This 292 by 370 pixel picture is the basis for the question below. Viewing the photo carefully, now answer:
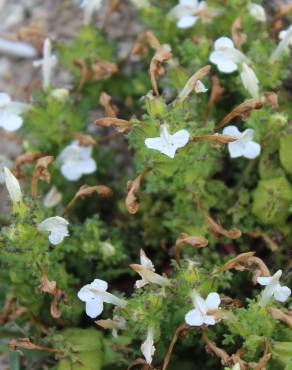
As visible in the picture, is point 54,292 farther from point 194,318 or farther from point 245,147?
point 245,147

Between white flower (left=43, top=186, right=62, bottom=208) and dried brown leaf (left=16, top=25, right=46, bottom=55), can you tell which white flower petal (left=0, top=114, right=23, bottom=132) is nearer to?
white flower (left=43, top=186, right=62, bottom=208)

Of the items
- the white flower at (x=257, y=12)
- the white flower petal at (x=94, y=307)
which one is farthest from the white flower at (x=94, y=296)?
the white flower at (x=257, y=12)

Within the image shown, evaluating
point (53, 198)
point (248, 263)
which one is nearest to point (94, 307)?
point (248, 263)

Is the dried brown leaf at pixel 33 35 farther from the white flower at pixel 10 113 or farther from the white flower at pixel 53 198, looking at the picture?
the white flower at pixel 53 198

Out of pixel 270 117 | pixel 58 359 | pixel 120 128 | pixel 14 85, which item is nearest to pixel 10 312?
pixel 58 359

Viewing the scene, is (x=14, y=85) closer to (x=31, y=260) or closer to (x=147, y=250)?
(x=147, y=250)
